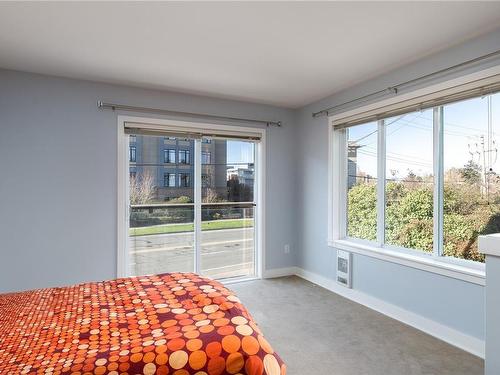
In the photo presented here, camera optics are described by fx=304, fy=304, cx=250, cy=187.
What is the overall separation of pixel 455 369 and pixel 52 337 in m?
2.55

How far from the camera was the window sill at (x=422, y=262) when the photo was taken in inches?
93.6

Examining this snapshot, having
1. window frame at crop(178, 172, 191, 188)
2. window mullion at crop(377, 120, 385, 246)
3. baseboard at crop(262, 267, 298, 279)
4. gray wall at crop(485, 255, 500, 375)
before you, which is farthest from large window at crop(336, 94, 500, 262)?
window frame at crop(178, 172, 191, 188)

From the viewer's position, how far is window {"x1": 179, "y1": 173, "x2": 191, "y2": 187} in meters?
3.82

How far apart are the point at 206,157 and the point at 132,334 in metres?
2.82

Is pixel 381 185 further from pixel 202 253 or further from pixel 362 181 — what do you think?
pixel 202 253

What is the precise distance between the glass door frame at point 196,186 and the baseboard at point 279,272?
9cm

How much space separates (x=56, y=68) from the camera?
2.93 meters

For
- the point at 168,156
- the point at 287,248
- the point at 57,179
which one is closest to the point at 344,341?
the point at 287,248

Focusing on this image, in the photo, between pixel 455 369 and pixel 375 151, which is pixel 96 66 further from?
pixel 455 369

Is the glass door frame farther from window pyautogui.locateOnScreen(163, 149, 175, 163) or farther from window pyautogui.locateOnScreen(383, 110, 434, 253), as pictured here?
window pyautogui.locateOnScreen(383, 110, 434, 253)

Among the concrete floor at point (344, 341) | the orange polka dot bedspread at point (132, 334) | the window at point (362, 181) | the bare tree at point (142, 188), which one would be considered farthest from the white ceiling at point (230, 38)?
the concrete floor at point (344, 341)

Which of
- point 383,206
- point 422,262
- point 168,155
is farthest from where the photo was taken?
point 168,155

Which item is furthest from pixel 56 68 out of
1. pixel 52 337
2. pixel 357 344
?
pixel 357 344

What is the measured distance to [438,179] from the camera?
2.77 m
